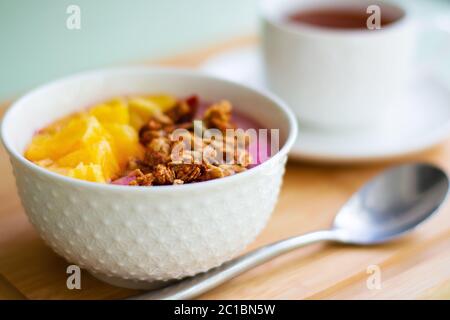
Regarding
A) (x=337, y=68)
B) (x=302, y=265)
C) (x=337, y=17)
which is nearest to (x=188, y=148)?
(x=302, y=265)

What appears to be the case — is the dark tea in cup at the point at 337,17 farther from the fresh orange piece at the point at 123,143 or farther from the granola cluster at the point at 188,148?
the fresh orange piece at the point at 123,143

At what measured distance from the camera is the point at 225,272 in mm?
857

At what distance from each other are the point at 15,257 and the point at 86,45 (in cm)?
99

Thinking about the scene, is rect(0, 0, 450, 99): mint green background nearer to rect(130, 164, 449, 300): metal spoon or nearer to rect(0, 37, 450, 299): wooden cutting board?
rect(130, 164, 449, 300): metal spoon

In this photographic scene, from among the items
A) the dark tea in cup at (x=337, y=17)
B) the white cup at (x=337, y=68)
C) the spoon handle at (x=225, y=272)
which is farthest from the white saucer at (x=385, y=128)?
the spoon handle at (x=225, y=272)

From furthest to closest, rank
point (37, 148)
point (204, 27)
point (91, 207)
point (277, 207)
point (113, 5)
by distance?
point (204, 27)
point (113, 5)
point (277, 207)
point (37, 148)
point (91, 207)

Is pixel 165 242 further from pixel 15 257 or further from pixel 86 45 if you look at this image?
pixel 86 45

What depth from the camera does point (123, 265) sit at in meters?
0.80

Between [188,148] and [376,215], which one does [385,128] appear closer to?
[376,215]

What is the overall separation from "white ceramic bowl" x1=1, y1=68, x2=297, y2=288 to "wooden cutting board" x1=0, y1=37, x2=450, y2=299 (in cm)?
6

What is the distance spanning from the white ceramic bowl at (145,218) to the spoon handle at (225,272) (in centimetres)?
2

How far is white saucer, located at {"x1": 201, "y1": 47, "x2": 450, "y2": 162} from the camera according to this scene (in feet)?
3.79

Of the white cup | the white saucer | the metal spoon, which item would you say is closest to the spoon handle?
the metal spoon
